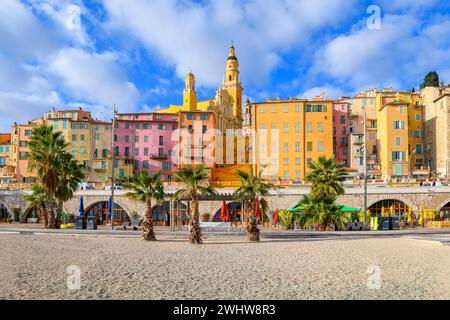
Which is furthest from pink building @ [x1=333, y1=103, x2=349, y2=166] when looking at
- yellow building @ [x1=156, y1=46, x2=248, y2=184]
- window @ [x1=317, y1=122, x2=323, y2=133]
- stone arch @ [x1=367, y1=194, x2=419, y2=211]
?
stone arch @ [x1=367, y1=194, x2=419, y2=211]

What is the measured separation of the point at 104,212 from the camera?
189ft

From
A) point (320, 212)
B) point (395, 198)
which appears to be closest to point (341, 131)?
point (395, 198)

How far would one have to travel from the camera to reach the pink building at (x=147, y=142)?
76562 mm

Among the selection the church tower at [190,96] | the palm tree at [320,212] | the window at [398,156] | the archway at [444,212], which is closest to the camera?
the palm tree at [320,212]

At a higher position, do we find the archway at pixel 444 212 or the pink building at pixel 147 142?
the pink building at pixel 147 142

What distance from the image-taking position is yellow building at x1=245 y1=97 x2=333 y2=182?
67.5m

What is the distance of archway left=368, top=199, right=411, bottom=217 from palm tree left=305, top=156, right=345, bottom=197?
16311 mm

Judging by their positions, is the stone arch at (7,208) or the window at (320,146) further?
the window at (320,146)

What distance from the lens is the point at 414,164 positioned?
71.4 metres

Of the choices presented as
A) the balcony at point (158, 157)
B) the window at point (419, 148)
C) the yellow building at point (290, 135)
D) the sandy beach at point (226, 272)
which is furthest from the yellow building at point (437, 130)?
the sandy beach at point (226, 272)

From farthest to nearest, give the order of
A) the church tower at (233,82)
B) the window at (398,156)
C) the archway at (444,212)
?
1. the church tower at (233,82)
2. the window at (398,156)
3. the archway at (444,212)

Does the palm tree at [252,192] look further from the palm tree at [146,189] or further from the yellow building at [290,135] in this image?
the yellow building at [290,135]

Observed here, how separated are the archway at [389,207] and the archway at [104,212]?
29784mm

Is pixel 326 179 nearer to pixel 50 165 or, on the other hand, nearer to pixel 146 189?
pixel 146 189
